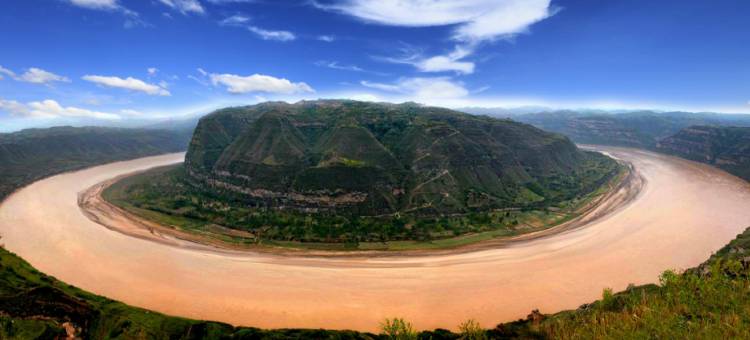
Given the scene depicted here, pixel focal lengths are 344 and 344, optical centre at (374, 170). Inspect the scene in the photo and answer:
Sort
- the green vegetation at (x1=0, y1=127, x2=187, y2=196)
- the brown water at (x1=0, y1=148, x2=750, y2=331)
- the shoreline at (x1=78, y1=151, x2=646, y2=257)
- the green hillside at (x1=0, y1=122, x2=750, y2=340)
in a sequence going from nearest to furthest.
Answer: the green hillside at (x1=0, y1=122, x2=750, y2=340)
the brown water at (x1=0, y1=148, x2=750, y2=331)
the shoreline at (x1=78, y1=151, x2=646, y2=257)
the green vegetation at (x1=0, y1=127, x2=187, y2=196)

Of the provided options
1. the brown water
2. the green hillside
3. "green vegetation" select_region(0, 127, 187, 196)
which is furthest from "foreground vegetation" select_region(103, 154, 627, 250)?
"green vegetation" select_region(0, 127, 187, 196)

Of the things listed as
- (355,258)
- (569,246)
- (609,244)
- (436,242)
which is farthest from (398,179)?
(609,244)

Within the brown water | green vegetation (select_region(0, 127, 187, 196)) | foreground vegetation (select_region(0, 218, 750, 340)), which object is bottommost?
the brown water

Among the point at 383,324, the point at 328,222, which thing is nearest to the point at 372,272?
the point at 383,324

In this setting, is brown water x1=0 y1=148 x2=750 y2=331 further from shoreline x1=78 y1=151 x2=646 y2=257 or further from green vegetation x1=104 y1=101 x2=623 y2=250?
green vegetation x1=104 y1=101 x2=623 y2=250

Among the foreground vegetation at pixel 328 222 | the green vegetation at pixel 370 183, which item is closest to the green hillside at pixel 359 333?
the foreground vegetation at pixel 328 222

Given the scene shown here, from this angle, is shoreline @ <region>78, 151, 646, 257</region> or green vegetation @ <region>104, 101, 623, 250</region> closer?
shoreline @ <region>78, 151, 646, 257</region>

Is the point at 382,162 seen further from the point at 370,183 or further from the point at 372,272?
the point at 372,272
